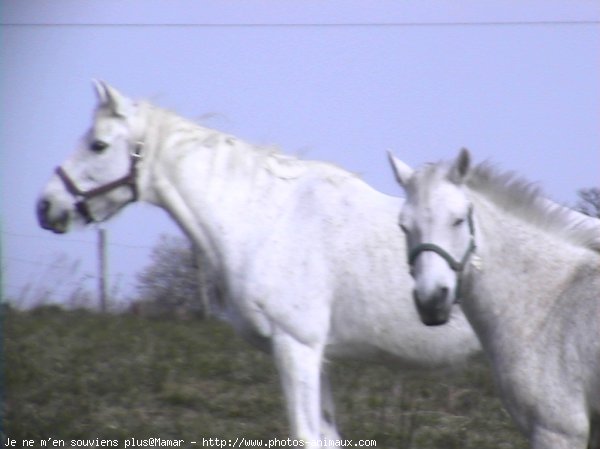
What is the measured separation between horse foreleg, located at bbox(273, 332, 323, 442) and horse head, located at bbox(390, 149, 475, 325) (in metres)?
1.37

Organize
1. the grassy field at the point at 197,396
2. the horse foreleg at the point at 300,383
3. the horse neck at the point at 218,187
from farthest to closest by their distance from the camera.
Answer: the grassy field at the point at 197,396, the horse neck at the point at 218,187, the horse foreleg at the point at 300,383

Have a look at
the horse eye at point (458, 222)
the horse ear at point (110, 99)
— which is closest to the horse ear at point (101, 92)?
the horse ear at point (110, 99)

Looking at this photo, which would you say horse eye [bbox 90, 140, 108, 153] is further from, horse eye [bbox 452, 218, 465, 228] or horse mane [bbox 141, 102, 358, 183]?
horse eye [bbox 452, 218, 465, 228]

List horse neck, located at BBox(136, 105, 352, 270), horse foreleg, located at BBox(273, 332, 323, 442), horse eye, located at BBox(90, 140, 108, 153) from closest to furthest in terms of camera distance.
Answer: horse foreleg, located at BBox(273, 332, 323, 442)
horse neck, located at BBox(136, 105, 352, 270)
horse eye, located at BBox(90, 140, 108, 153)

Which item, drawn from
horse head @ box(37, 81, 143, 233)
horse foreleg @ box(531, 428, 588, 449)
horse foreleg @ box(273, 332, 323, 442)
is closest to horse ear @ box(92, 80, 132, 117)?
horse head @ box(37, 81, 143, 233)

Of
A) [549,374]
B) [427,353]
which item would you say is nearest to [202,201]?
[427,353]

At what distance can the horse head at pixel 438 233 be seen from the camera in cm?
376

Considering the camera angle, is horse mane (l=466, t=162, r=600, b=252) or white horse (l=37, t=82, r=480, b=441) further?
white horse (l=37, t=82, r=480, b=441)

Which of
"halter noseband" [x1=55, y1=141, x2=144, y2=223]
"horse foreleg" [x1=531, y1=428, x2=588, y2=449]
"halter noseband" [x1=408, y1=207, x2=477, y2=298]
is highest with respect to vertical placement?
"halter noseband" [x1=55, y1=141, x2=144, y2=223]

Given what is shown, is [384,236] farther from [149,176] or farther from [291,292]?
[149,176]

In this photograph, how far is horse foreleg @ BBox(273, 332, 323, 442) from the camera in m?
5.10

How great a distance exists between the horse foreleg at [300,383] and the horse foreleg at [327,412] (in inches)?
10.1

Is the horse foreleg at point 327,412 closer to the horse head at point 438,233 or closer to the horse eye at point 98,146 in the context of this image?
the horse eye at point 98,146

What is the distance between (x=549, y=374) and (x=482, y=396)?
3.26 metres
